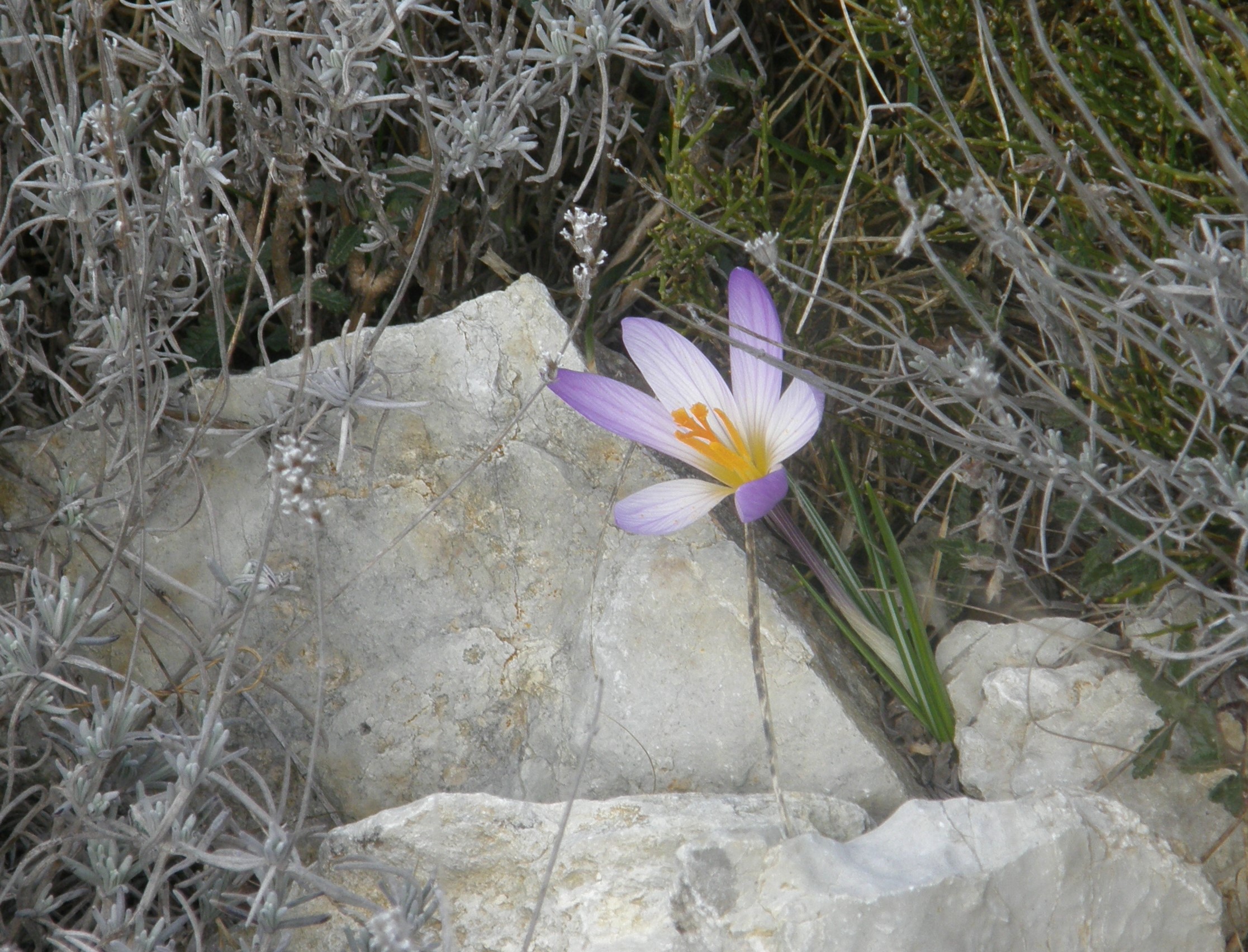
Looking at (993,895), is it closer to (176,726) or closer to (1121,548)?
(1121,548)

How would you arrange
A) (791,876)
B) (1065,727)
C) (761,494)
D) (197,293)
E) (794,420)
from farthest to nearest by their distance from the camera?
(197,293) → (1065,727) → (794,420) → (761,494) → (791,876)

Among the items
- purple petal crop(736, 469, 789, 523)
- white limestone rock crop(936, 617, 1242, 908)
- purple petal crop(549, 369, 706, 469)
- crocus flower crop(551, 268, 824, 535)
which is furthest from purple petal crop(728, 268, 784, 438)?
white limestone rock crop(936, 617, 1242, 908)

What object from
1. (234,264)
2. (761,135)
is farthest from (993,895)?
(234,264)

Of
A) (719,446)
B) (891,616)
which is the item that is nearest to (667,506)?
(719,446)

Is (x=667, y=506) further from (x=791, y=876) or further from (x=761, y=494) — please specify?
(x=791, y=876)

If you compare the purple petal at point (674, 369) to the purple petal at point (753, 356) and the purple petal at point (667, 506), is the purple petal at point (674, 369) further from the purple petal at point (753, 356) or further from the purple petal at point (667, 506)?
the purple petal at point (667, 506)

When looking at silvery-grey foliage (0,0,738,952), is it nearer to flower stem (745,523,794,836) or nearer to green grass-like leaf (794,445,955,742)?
flower stem (745,523,794,836)
